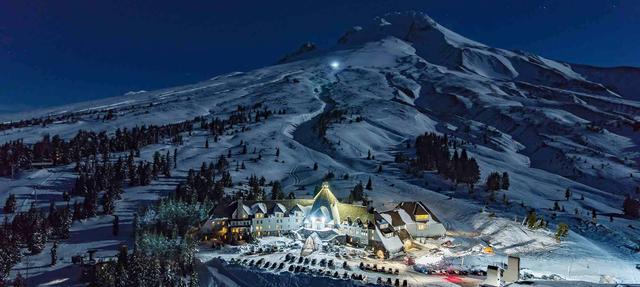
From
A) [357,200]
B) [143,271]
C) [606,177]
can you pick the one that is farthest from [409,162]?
[143,271]

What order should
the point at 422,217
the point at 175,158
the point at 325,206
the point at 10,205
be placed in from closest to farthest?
the point at 422,217, the point at 325,206, the point at 10,205, the point at 175,158

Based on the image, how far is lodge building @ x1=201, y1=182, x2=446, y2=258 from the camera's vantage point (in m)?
72.7

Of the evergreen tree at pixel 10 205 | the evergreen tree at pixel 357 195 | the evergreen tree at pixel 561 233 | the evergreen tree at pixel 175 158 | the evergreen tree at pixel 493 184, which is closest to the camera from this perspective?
the evergreen tree at pixel 561 233

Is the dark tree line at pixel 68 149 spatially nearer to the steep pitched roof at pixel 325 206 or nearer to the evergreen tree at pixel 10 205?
the evergreen tree at pixel 10 205

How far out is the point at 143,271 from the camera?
5994 centimetres

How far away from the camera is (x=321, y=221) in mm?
77688

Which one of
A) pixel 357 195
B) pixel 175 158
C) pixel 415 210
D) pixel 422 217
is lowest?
pixel 422 217

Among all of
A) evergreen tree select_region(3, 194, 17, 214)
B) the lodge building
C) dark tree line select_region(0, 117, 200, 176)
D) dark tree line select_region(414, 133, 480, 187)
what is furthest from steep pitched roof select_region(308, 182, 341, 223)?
dark tree line select_region(0, 117, 200, 176)

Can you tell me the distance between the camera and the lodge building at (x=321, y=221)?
2862 inches

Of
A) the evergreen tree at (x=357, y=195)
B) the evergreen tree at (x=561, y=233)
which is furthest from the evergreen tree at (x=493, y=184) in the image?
the evergreen tree at (x=561, y=233)

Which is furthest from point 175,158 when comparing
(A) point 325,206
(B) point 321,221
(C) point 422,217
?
(C) point 422,217

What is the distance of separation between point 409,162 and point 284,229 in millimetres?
73433

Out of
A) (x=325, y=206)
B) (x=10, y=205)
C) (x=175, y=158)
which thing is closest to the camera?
(x=325, y=206)

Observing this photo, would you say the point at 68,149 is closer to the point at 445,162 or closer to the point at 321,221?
the point at 321,221
